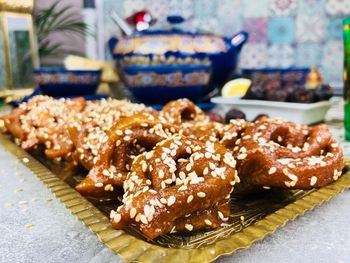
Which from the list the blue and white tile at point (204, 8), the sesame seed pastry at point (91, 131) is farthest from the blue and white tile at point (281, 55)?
the sesame seed pastry at point (91, 131)

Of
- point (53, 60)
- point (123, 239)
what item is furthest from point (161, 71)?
point (53, 60)

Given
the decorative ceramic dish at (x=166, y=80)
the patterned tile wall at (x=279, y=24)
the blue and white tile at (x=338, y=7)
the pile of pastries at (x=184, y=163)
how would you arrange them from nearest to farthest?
the pile of pastries at (x=184, y=163)
the decorative ceramic dish at (x=166, y=80)
the blue and white tile at (x=338, y=7)
the patterned tile wall at (x=279, y=24)

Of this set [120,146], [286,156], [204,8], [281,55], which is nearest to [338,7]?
[281,55]

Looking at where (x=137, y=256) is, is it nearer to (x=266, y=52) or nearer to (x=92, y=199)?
(x=92, y=199)

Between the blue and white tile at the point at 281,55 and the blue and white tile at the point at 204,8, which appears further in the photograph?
the blue and white tile at the point at 204,8

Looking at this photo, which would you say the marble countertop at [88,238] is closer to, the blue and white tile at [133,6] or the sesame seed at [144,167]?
the sesame seed at [144,167]

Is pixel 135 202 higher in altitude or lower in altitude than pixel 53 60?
lower

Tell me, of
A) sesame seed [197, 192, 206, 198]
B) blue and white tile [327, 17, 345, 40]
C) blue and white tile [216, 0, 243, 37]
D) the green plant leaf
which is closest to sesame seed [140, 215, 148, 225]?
sesame seed [197, 192, 206, 198]
